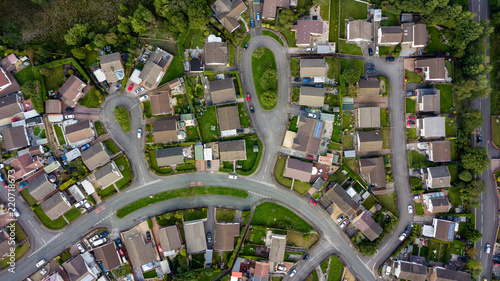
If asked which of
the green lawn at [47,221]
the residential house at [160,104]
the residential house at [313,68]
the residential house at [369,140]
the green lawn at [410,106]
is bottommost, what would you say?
the green lawn at [47,221]

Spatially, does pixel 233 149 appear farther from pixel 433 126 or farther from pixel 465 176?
pixel 465 176

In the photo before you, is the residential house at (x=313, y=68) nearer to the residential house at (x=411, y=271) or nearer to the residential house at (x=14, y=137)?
the residential house at (x=411, y=271)

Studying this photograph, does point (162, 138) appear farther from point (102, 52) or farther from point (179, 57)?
point (102, 52)

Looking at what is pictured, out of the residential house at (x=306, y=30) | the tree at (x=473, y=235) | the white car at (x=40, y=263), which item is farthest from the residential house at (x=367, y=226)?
the white car at (x=40, y=263)

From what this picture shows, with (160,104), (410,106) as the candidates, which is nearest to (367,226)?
(410,106)

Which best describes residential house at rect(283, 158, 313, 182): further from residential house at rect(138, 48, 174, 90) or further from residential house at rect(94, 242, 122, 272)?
residential house at rect(94, 242, 122, 272)
